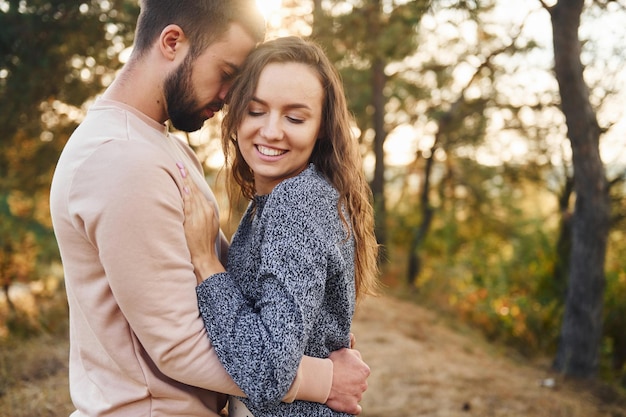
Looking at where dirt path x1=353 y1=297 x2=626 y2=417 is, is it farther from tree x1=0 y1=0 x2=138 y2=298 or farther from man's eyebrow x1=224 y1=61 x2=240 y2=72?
tree x1=0 y1=0 x2=138 y2=298

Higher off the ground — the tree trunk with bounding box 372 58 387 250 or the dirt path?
the tree trunk with bounding box 372 58 387 250

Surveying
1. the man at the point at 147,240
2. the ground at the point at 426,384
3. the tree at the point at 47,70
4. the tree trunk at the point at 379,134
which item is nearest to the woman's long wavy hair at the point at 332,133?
the man at the point at 147,240

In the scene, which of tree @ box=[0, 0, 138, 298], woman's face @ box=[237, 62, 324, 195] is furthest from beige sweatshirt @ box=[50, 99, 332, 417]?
tree @ box=[0, 0, 138, 298]

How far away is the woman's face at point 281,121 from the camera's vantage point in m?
1.80

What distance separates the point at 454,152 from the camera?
1241 centimetres

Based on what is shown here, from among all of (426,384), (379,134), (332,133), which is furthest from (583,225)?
(379,134)

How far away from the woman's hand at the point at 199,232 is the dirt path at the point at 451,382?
8.99 ft

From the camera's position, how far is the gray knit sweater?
4.69 ft

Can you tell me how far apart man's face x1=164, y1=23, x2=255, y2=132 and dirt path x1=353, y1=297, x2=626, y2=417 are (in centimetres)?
270

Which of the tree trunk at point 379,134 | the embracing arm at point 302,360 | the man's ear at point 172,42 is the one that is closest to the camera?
the embracing arm at point 302,360

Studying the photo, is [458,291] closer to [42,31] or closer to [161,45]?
[42,31]

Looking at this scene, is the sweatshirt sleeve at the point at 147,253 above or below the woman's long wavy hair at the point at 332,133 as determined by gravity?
below

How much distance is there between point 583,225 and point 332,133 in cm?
504

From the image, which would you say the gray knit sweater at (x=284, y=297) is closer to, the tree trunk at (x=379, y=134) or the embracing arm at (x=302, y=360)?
the embracing arm at (x=302, y=360)
